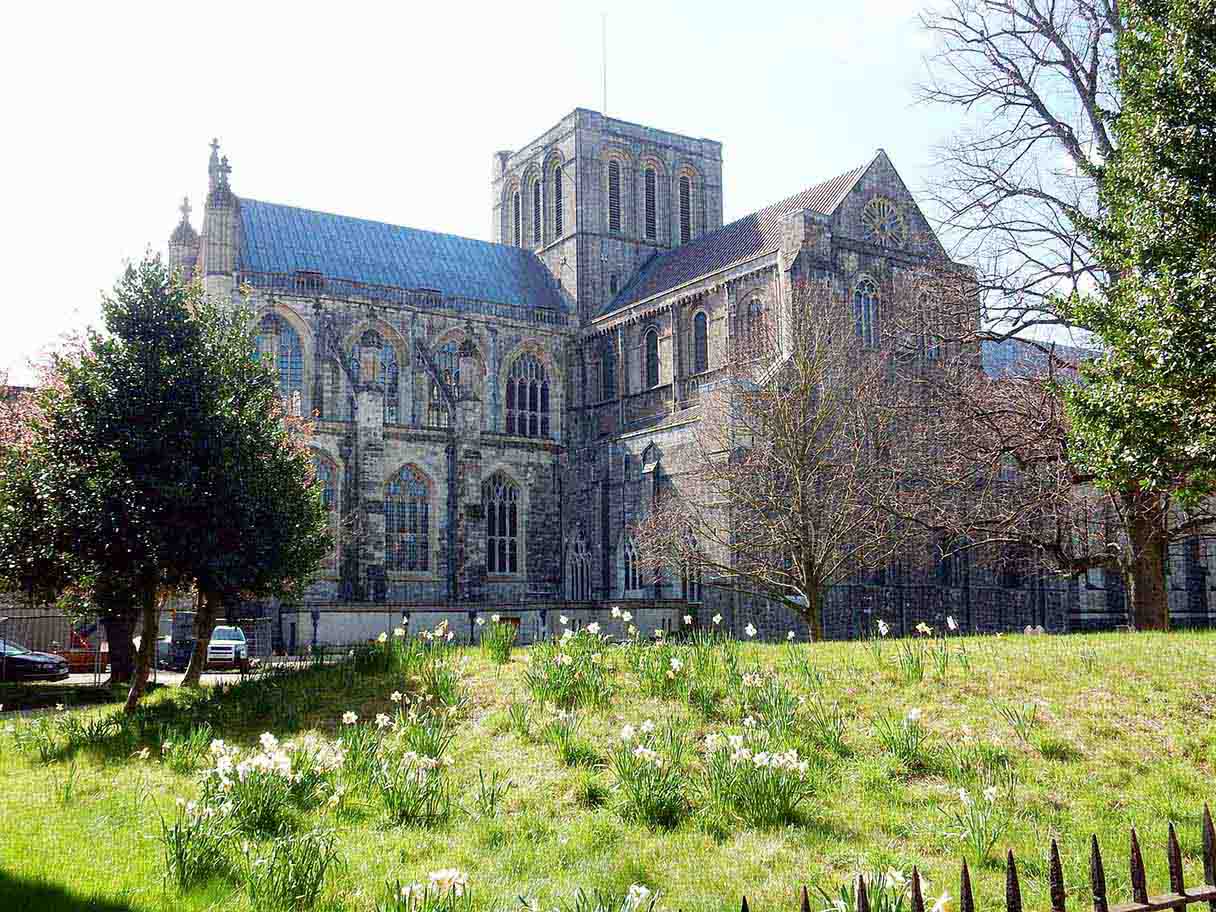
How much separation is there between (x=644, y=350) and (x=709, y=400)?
1518cm

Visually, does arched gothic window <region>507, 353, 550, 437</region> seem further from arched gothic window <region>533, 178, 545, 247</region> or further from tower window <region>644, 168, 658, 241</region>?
tower window <region>644, 168, 658, 241</region>

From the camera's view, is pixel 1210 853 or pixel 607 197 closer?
pixel 1210 853

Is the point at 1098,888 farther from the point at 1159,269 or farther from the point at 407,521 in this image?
the point at 407,521

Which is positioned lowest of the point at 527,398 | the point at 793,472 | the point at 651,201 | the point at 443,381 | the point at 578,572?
the point at 578,572

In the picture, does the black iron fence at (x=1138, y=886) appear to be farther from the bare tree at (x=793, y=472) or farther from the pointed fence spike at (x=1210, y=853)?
the bare tree at (x=793, y=472)

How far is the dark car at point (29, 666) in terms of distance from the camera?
2494cm

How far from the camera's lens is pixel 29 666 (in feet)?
83.1

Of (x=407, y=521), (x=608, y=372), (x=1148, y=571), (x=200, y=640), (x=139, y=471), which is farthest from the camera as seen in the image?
(x=608, y=372)

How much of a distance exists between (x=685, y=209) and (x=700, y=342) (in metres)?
14.1

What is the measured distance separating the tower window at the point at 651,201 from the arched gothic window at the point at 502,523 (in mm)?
15395

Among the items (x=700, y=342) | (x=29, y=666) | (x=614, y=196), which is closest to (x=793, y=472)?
(x=29, y=666)

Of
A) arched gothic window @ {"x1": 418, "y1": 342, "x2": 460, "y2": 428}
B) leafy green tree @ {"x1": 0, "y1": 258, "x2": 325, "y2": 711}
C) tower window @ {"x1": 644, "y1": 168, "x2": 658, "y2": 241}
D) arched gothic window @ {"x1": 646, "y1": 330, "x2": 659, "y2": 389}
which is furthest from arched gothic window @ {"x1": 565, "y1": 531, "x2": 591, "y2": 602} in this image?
leafy green tree @ {"x1": 0, "y1": 258, "x2": 325, "y2": 711}

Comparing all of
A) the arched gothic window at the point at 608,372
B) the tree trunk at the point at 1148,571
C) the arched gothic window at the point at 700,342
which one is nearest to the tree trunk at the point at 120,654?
the tree trunk at the point at 1148,571

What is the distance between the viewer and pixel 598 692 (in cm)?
1212
